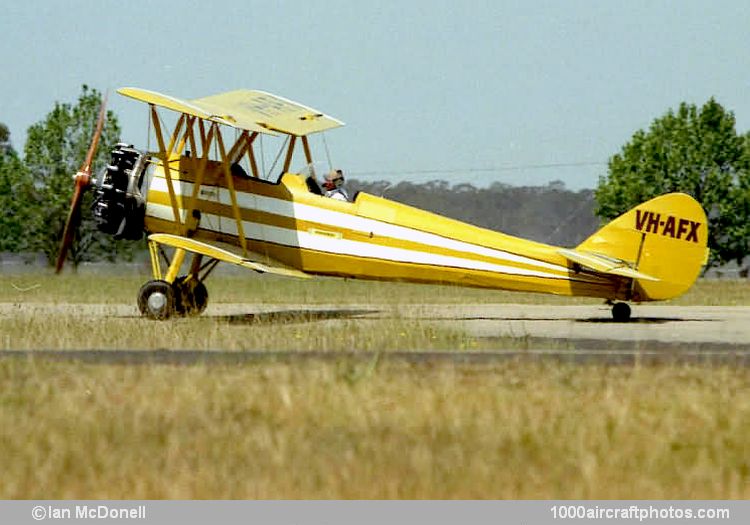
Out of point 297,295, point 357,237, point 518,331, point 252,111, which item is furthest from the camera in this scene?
point 297,295

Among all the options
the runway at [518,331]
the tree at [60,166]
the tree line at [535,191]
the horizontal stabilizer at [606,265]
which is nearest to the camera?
the runway at [518,331]

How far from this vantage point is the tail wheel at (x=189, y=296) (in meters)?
22.0

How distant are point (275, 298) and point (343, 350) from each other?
16524 millimetres

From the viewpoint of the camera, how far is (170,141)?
2191 centimetres

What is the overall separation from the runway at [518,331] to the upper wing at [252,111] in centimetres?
324

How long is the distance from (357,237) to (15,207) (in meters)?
50.2

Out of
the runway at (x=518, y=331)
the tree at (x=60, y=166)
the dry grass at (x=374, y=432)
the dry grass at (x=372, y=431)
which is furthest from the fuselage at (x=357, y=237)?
the tree at (x=60, y=166)

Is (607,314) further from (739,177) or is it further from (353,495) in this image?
(739,177)

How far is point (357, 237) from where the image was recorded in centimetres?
2164

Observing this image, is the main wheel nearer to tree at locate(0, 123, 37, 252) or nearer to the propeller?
the propeller

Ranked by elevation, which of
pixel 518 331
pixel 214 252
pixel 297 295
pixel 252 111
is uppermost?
pixel 252 111

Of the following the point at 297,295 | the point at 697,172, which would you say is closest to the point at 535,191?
the point at 297,295

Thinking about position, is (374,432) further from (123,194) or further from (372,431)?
(123,194)

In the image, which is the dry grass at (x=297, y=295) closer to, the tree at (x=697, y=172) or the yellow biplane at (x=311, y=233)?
the yellow biplane at (x=311, y=233)
